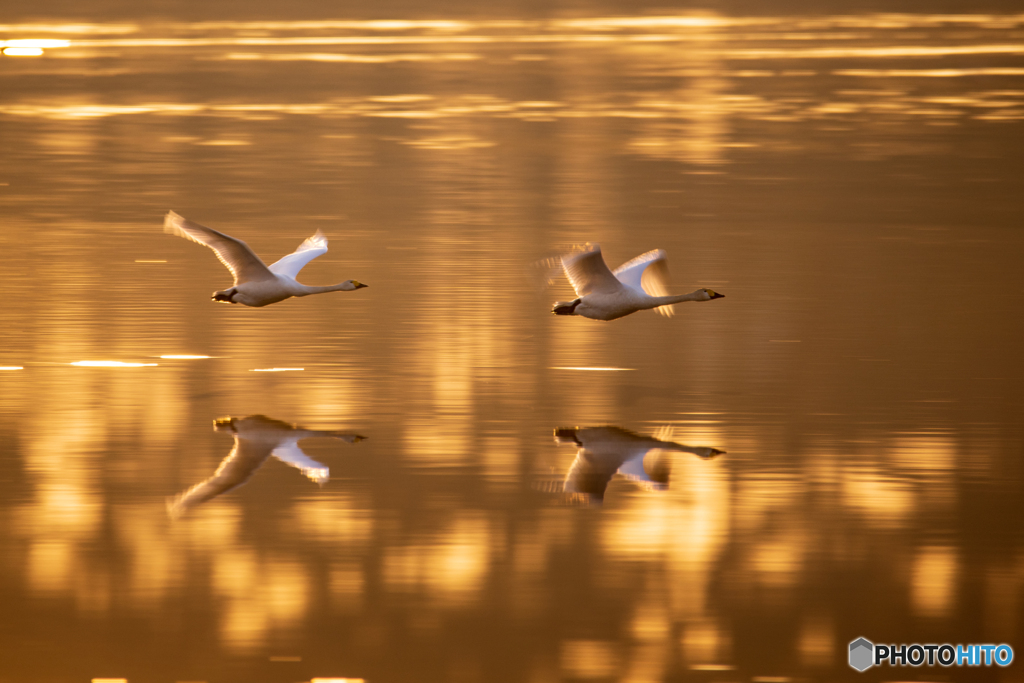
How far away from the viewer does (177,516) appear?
9.20 m

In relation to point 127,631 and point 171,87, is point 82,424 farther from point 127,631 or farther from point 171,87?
point 171,87

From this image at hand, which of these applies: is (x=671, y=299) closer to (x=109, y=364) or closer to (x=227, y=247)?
(x=227, y=247)

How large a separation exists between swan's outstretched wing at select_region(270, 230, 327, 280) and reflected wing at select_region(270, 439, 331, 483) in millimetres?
3016

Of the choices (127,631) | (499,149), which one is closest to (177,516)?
(127,631)

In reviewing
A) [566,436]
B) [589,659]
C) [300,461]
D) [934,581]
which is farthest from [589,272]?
[589,659]

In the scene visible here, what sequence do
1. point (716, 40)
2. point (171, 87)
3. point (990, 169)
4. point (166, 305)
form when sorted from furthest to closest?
point (716, 40) → point (171, 87) → point (990, 169) → point (166, 305)

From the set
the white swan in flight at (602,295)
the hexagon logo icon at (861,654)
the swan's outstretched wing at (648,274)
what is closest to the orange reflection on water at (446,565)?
the hexagon logo icon at (861,654)

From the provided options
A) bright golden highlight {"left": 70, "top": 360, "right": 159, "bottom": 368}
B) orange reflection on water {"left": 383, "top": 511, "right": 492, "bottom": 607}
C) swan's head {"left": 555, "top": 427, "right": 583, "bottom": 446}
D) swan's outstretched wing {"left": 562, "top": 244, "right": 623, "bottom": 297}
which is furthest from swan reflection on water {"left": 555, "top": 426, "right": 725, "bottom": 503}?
bright golden highlight {"left": 70, "top": 360, "right": 159, "bottom": 368}

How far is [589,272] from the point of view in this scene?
12094 mm

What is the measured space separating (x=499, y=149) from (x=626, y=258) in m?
6.78

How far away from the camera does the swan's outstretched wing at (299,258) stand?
13328 millimetres
